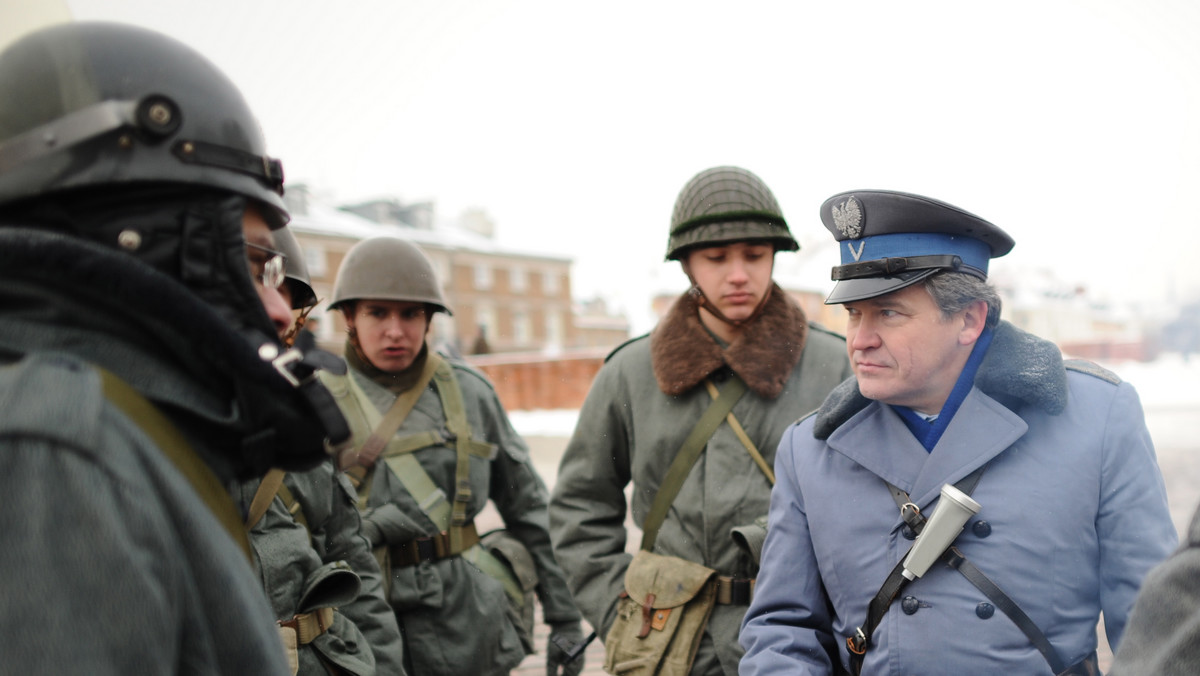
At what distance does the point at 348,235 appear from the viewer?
39.4 meters

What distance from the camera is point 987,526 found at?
Answer: 7.35 feet

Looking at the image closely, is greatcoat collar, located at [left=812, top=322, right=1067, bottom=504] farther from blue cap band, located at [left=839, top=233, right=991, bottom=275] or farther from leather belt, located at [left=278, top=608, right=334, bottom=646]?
leather belt, located at [left=278, top=608, right=334, bottom=646]

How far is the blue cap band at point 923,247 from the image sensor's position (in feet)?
8.16

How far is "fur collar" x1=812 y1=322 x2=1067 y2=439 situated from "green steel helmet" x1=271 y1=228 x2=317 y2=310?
1892 mm

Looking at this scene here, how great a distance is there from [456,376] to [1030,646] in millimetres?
2833

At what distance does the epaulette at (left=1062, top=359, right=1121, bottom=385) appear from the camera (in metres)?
2.45

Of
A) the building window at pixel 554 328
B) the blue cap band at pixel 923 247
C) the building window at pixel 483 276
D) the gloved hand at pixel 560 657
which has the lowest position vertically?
the building window at pixel 554 328

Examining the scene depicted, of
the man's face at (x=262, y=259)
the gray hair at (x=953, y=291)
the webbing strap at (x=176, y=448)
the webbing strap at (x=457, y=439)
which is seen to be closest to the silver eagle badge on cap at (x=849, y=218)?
the gray hair at (x=953, y=291)

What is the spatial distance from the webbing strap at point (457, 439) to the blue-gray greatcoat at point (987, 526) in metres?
1.70

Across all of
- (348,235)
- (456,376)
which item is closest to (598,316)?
(348,235)

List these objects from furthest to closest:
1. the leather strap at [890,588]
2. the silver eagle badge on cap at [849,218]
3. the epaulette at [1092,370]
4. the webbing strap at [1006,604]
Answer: the silver eagle badge on cap at [849,218] → the epaulette at [1092,370] → the leather strap at [890,588] → the webbing strap at [1006,604]

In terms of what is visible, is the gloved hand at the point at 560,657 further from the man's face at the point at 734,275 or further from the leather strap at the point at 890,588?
the leather strap at the point at 890,588

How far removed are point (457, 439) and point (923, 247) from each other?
7.58 feet

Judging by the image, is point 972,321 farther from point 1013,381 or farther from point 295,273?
point 295,273
